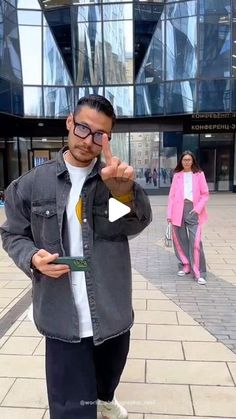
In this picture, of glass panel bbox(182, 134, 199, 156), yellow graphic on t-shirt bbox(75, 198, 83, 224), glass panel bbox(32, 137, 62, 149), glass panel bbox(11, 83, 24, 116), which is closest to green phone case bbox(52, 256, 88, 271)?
yellow graphic on t-shirt bbox(75, 198, 83, 224)

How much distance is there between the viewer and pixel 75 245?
1973mm

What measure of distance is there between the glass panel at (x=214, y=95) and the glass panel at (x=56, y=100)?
6121 millimetres

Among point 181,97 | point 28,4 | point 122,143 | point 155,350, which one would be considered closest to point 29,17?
point 28,4

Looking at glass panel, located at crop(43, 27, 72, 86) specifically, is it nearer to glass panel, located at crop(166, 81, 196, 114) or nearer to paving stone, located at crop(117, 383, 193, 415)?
glass panel, located at crop(166, 81, 196, 114)

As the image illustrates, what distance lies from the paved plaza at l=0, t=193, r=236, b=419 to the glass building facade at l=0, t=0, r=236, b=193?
14.1 metres

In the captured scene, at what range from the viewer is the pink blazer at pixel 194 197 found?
6.29 metres

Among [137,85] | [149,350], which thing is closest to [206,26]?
[137,85]

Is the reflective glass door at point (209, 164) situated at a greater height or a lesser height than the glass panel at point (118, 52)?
lesser

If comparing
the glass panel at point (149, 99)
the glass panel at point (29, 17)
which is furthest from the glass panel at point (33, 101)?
the glass panel at point (149, 99)

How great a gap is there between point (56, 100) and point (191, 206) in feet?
51.4

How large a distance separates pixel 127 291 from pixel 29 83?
64.0 ft

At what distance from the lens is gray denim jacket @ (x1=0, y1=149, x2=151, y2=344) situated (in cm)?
194

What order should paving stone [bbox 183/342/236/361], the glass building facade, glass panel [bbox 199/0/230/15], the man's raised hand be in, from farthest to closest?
the glass building facade, glass panel [bbox 199/0/230/15], paving stone [bbox 183/342/236/361], the man's raised hand

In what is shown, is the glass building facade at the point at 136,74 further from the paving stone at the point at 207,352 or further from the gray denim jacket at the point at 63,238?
the gray denim jacket at the point at 63,238
